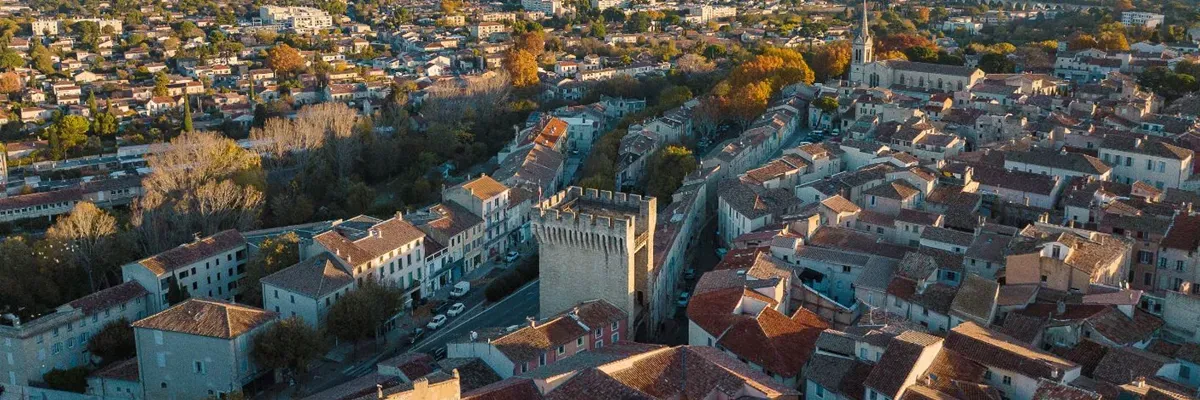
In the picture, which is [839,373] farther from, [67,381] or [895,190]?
[67,381]

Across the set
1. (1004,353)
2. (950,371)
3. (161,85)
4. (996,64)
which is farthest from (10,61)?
(1004,353)

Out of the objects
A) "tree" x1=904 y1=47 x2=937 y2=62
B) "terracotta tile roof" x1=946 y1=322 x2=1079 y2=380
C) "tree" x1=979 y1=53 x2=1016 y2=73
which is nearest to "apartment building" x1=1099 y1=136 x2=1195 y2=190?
A: "terracotta tile roof" x1=946 y1=322 x2=1079 y2=380

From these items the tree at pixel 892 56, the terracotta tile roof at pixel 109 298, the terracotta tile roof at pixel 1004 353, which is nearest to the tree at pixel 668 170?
the terracotta tile roof at pixel 109 298

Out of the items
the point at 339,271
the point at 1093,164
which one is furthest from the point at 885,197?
the point at 339,271

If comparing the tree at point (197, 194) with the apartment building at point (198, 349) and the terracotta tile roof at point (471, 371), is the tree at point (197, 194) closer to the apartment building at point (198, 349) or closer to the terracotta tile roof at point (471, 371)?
the apartment building at point (198, 349)

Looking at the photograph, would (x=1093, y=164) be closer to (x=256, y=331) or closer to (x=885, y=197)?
(x=885, y=197)

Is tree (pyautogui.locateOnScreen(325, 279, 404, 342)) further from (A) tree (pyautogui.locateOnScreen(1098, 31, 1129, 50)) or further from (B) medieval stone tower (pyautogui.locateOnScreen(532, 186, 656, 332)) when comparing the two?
(A) tree (pyautogui.locateOnScreen(1098, 31, 1129, 50))

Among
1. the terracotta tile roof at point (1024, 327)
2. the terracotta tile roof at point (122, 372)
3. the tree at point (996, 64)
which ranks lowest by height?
the terracotta tile roof at point (122, 372)

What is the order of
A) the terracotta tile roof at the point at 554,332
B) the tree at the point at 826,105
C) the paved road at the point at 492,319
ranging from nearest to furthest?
the terracotta tile roof at the point at 554,332 < the paved road at the point at 492,319 < the tree at the point at 826,105

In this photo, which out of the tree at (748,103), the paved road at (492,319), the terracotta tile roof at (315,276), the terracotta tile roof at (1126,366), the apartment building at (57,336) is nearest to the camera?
the terracotta tile roof at (1126,366)
